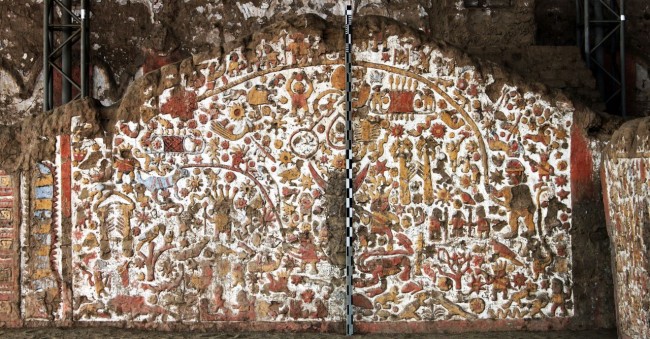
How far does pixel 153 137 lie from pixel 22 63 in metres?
3.80

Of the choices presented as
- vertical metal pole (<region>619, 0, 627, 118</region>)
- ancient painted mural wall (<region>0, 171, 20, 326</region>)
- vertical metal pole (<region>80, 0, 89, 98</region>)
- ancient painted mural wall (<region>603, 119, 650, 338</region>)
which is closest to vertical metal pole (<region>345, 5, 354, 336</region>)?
ancient painted mural wall (<region>603, 119, 650, 338</region>)

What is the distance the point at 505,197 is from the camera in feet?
17.9

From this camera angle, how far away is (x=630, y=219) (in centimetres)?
476

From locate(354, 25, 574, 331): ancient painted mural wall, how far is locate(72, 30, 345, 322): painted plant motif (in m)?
0.27

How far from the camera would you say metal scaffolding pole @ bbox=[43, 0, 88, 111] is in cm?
776

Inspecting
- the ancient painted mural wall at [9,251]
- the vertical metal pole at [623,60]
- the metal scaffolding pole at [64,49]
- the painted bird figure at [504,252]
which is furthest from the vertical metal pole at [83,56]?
the vertical metal pole at [623,60]

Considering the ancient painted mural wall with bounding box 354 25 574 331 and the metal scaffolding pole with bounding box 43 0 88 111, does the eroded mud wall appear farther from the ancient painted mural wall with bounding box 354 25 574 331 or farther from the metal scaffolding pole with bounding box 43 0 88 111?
the metal scaffolding pole with bounding box 43 0 88 111

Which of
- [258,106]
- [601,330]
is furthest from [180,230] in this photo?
[601,330]

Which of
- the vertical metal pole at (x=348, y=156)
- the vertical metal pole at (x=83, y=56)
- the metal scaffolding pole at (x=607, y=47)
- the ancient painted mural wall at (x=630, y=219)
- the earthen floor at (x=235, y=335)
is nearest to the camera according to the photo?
the ancient painted mural wall at (x=630, y=219)

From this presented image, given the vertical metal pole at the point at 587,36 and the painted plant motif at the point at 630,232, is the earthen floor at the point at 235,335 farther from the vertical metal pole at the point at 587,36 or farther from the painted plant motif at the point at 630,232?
the vertical metal pole at the point at 587,36

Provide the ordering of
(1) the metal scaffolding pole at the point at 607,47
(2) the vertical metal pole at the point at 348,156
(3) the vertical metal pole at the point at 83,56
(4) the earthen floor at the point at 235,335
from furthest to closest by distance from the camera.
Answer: (1) the metal scaffolding pole at the point at 607,47 → (3) the vertical metal pole at the point at 83,56 → (2) the vertical metal pole at the point at 348,156 → (4) the earthen floor at the point at 235,335

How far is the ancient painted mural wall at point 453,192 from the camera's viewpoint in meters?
5.43

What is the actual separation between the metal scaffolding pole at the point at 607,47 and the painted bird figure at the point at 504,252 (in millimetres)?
3177

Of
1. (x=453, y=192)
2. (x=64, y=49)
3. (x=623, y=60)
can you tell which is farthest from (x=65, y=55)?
(x=623, y=60)
